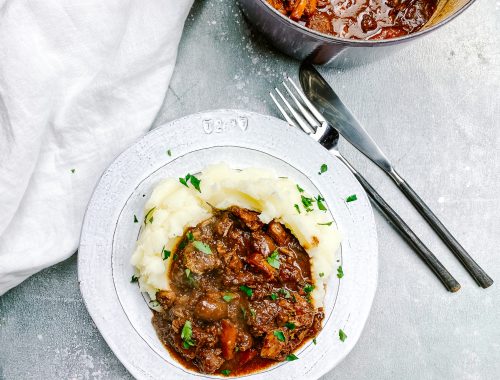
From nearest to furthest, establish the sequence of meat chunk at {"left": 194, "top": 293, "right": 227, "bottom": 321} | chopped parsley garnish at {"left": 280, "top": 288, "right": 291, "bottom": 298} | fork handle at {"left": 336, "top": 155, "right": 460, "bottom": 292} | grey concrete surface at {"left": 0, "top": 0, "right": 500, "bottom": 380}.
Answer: meat chunk at {"left": 194, "top": 293, "right": 227, "bottom": 321} → chopped parsley garnish at {"left": 280, "top": 288, "right": 291, "bottom": 298} → grey concrete surface at {"left": 0, "top": 0, "right": 500, "bottom": 380} → fork handle at {"left": 336, "top": 155, "right": 460, "bottom": 292}

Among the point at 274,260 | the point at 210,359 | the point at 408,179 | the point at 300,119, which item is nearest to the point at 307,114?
the point at 300,119

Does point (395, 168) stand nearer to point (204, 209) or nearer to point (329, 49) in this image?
point (329, 49)

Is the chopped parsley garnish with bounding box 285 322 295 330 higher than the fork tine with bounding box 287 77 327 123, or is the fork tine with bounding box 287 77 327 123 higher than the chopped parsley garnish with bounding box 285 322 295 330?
the fork tine with bounding box 287 77 327 123

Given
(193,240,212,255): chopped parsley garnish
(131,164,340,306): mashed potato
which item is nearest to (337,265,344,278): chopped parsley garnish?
(131,164,340,306): mashed potato

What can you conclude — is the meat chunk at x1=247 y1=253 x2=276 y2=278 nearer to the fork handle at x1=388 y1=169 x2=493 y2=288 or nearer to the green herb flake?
the green herb flake

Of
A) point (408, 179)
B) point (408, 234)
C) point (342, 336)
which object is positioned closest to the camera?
point (342, 336)

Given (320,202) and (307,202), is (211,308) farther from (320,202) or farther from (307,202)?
(320,202)
